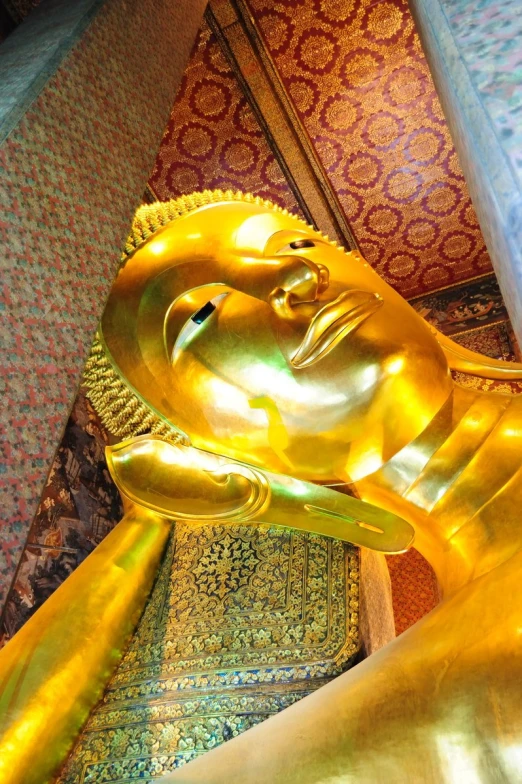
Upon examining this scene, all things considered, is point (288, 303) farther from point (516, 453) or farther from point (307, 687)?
point (307, 687)

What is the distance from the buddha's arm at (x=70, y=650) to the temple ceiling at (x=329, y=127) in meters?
1.61

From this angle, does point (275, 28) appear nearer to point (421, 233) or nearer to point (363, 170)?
point (363, 170)

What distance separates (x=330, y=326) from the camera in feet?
4.38

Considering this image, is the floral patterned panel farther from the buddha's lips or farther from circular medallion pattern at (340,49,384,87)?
circular medallion pattern at (340,49,384,87)

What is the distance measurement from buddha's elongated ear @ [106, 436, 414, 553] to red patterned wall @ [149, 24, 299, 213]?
1552mm

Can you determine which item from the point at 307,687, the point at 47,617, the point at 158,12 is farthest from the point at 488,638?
the point at 158,12

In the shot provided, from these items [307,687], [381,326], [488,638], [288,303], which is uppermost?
[288,303]

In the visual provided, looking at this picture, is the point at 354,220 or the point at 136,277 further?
the point at 354,220

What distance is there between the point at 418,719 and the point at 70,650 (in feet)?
2.38

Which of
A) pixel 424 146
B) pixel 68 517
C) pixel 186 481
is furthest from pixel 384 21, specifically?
pixel 68 517

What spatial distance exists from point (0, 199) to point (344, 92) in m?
1.99

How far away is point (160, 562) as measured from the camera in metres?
1.65

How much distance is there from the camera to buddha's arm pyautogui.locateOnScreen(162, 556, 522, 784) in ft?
2.88

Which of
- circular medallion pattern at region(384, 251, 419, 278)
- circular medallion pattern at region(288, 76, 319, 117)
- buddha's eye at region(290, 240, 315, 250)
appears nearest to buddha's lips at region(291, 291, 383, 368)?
buddha's eye at region(290, 240, 315, 250)
